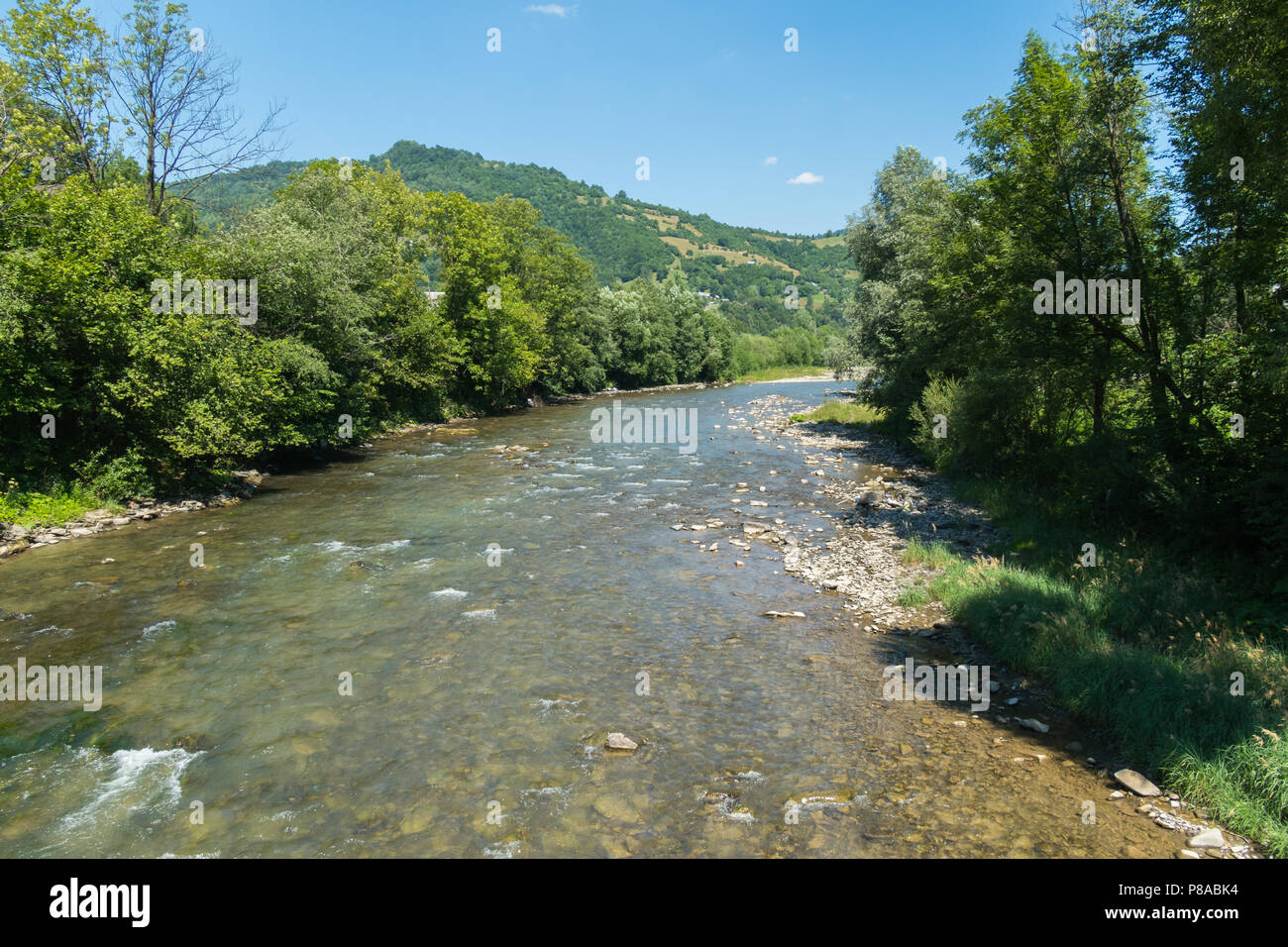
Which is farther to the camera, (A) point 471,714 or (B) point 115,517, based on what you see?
(B) point 115,517

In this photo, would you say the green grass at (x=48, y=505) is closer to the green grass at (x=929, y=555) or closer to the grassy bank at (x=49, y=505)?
the grassy bank at (x=49, y=505)

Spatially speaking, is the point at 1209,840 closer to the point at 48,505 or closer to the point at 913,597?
the point at 913,597

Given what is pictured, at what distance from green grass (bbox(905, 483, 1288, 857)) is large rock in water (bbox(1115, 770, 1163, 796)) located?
22cm

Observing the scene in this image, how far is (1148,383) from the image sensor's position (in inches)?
563

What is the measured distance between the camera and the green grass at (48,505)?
679 inches

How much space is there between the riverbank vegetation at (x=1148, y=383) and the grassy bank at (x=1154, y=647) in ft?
0.11

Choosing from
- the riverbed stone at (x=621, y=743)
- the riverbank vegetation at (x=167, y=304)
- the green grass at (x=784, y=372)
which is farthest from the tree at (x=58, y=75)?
the green grass at (x=784, y=372)

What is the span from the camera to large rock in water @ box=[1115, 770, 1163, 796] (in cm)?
759

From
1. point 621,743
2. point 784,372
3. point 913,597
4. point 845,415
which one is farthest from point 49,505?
point 784,372

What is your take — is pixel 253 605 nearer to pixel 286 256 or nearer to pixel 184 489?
pixel 184 489

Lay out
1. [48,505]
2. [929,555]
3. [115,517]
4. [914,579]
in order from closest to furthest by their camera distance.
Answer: [914,579] < [929,555] < [48,505] < [115,517]

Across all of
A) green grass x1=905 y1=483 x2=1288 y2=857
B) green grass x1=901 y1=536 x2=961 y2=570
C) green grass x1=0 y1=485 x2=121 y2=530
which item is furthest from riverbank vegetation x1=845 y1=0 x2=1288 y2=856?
green grass x1=0 y1=485 x2=121 y2=530

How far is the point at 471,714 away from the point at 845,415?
41.2m
